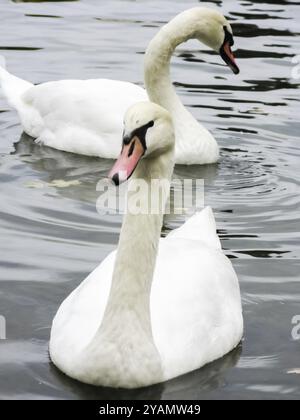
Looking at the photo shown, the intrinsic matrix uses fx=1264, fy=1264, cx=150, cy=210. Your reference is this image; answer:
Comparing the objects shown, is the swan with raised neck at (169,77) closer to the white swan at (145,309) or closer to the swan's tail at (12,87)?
the swan's tail at (12,87)

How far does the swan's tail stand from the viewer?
11812 millimetres

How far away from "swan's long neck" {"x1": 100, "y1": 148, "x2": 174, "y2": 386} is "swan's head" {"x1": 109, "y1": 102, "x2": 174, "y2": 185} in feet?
1.09

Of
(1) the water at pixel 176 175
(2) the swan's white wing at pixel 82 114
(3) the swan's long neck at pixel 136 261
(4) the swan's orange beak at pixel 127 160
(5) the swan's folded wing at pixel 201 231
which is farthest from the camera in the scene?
(2) the swan's white wing at pixel 82 114

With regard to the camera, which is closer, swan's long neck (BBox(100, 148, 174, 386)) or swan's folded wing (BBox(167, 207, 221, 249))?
swan's long neck (BBox(100, 148, 174, 386))

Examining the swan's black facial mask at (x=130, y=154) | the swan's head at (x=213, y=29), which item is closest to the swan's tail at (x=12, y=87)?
the swan's head at (x=213, y=29)

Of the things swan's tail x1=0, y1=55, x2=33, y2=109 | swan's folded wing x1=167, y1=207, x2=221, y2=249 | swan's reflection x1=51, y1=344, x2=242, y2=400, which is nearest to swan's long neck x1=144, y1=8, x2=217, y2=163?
swan's tail x1=0, y1=55, x2=33, y2=109

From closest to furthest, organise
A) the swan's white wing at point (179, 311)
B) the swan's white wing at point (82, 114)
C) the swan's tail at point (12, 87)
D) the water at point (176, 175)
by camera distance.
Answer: the swan's white wing at point (179, 311), the water at point (176, 175), the swan's white wing at point (82, 114), the swan's tail at point (12, 87)

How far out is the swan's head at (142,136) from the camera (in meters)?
5.46

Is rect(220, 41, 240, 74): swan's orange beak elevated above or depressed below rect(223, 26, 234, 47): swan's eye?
below

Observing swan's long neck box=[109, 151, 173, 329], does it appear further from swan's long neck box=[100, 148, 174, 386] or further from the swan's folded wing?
the swan's folded wing

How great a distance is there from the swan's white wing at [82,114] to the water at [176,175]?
0.16m

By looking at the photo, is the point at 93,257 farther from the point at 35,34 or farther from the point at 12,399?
the point at 35,34

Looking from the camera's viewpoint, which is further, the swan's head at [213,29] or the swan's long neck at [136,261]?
the swan's head at [213,29]

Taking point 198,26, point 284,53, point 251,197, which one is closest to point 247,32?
point 284,53
